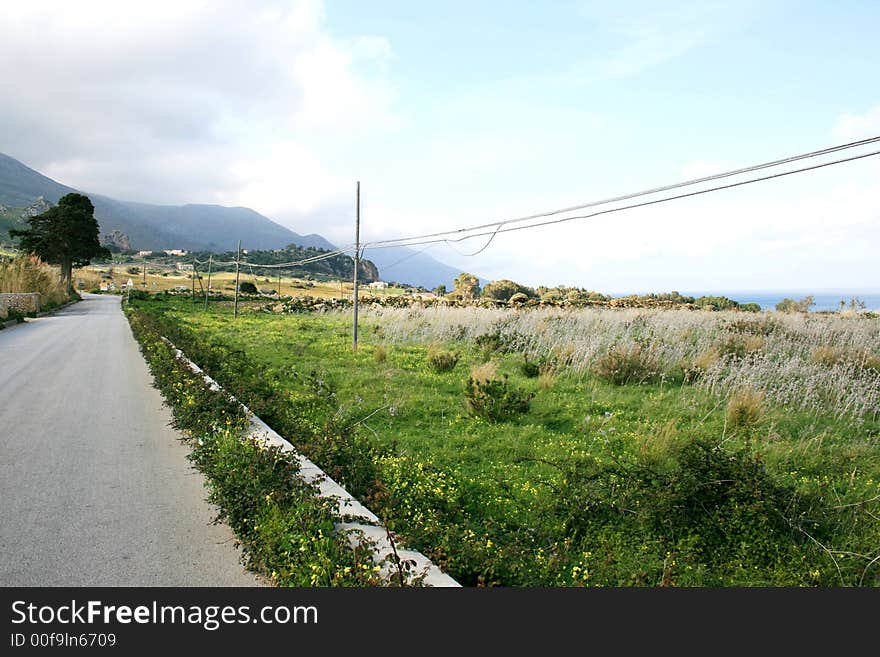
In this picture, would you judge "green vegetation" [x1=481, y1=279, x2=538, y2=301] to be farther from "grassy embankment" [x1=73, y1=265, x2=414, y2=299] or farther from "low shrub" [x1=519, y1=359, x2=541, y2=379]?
"low shrub" [x1=519, y1=359, x2=541, y2=379]

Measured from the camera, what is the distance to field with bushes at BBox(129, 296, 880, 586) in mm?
4113

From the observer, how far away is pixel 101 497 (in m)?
4.96

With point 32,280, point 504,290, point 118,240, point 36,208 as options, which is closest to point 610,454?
point 32,280

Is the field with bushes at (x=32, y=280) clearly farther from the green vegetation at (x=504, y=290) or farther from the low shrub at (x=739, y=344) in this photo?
the green vegetation at (x=504, y=290)

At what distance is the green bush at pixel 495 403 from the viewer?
26.2 feet

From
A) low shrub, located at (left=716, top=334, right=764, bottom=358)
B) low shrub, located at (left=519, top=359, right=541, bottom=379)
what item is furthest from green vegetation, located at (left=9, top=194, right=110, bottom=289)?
low shrub, located at (left=716, top=334, right=764, bottom=358)

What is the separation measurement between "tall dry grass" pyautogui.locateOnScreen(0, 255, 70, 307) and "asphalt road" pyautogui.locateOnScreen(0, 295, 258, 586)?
2418 centimetres

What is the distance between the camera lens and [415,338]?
723 inches

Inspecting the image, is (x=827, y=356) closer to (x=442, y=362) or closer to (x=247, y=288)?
(x=442, y=362)

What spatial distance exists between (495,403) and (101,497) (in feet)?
16.1

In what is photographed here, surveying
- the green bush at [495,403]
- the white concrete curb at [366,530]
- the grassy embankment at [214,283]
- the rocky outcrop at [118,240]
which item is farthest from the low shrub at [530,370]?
the rocky outcrop at [118,240]

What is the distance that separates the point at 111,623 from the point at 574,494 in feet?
11.4

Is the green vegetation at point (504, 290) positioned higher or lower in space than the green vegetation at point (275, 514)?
higher

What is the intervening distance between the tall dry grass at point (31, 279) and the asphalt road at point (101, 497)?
24185 mm
